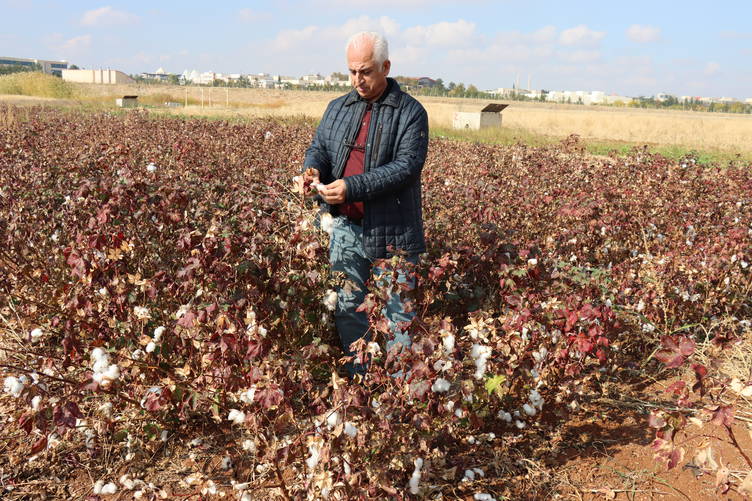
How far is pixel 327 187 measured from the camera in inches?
93.6

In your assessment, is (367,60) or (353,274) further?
(353,274)

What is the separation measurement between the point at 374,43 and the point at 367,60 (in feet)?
0.25

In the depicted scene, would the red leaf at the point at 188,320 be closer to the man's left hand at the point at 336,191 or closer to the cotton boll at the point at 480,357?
the man's left hand at the point at 336,191

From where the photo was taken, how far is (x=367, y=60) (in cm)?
243

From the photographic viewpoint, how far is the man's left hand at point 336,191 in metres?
2.36

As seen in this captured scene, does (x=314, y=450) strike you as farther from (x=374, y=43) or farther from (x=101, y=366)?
(x=374, y=43)

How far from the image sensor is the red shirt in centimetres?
262

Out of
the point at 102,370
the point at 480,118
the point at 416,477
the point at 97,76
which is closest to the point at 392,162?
the point at 416,477

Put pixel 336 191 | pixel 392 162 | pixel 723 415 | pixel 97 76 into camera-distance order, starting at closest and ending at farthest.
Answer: pixel 723 415, pixel 336 191, pixel 392 162, pixel 97 76

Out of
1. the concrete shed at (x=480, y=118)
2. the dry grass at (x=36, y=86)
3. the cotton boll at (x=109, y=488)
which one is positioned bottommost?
the cotton boll at (x=109, y=488)

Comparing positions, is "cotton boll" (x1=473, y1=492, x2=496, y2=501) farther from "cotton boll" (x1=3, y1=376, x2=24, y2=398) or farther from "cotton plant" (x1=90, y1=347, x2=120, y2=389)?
"cotton boll" (x1=3, y1=376, x2=24, y2=398)

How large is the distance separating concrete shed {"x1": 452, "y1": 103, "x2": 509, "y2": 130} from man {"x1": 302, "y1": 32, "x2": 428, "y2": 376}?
63.4 ft

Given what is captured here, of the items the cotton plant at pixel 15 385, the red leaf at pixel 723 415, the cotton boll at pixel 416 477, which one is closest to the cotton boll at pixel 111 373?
the cotton plant at pixel 15 385

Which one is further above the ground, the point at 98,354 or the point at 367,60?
the point at 367,60
